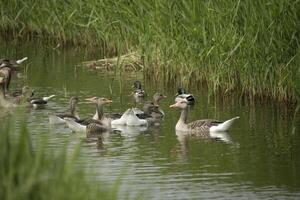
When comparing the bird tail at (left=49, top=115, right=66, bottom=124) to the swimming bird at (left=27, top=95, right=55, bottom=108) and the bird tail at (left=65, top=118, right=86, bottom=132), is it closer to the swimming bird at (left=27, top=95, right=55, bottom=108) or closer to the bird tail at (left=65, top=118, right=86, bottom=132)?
the bird tail at (left=65, top=118, right=86, bottom=132)

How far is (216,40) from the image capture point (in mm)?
16609

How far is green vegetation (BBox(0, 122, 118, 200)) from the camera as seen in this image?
21.0 ft

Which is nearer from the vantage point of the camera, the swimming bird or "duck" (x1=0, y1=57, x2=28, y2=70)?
the swimming bird

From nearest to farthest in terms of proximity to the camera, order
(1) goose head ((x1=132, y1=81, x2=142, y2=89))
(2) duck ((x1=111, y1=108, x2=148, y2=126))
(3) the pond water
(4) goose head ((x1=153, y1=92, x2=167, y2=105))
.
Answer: (3) the pond water → (2) duck ((x1=111, y1=108, x2=148, y2=126)) → (4) goose head ((x1=153, y1=92, x2=167, y2=105)) → (1) goose head ((x1=132, y1=81, x2=142, y2=89))

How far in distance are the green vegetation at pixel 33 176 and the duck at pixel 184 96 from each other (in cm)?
1028

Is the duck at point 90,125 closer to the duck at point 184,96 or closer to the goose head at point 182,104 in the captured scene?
the goose head at point 182,104

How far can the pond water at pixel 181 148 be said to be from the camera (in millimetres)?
11570

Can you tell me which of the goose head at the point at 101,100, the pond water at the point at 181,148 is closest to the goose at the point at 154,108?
the pond water at the point at 181,148

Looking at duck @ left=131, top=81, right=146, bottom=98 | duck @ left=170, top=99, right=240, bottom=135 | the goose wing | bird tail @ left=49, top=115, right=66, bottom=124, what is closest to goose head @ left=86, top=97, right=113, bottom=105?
bird tail @ left=49, top=115, right=66, bottom=124

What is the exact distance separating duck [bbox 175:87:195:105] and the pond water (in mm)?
226

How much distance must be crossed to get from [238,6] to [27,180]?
993 cm

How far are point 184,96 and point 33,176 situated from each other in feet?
35.2

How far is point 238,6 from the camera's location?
16.0 meters

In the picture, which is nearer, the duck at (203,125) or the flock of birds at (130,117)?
the duck at (203,125)
